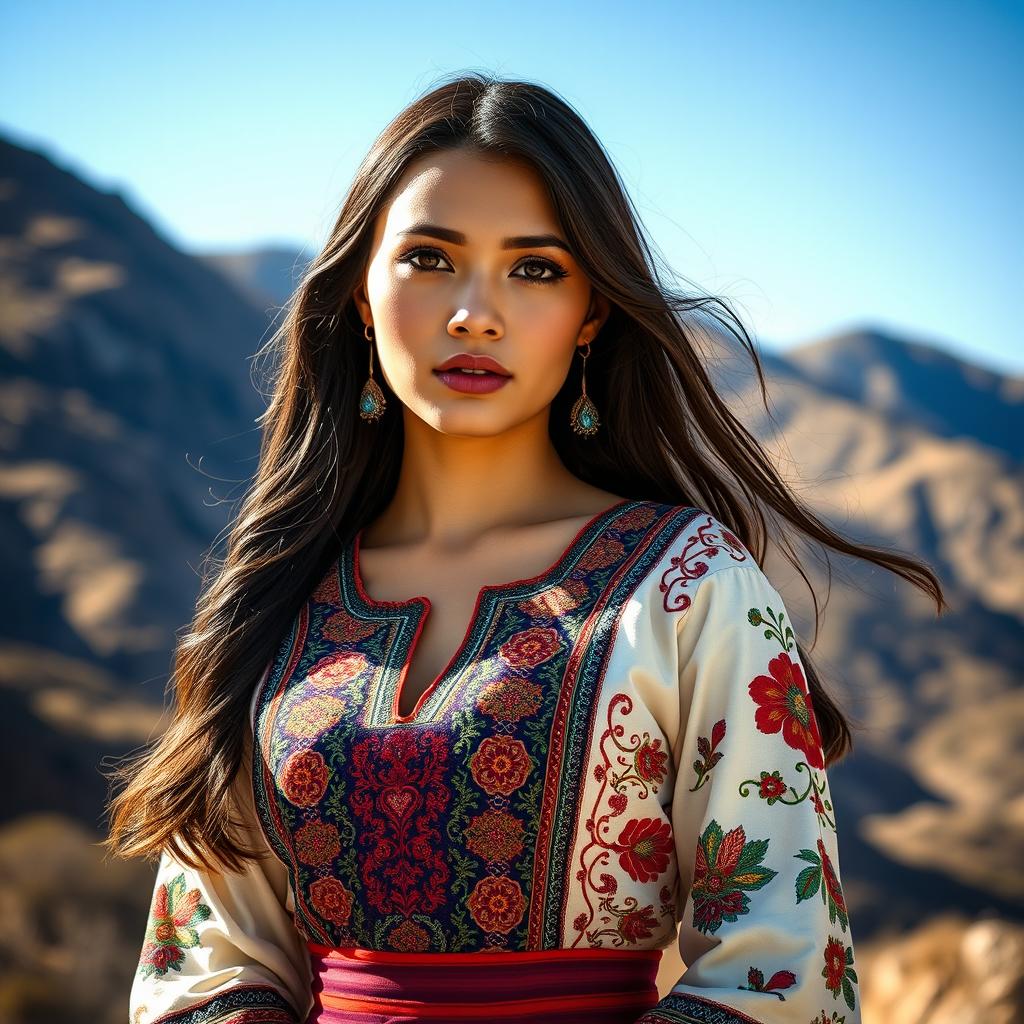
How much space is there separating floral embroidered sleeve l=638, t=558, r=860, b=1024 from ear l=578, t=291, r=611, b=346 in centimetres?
53

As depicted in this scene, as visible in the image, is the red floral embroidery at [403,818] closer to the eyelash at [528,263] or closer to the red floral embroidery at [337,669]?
the red floral embroidery at [337,669]

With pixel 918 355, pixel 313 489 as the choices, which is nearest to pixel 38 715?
pixel 313 489

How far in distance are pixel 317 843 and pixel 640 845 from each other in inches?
Answer: 18.9

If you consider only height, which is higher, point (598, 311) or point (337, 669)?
point (598, 311)

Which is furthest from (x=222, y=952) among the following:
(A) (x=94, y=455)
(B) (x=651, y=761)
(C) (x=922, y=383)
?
(C) (x=922, y=383)

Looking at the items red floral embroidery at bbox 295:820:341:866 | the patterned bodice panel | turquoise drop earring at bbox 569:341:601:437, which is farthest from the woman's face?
red floral embroidery at bbox 295:820:341:866

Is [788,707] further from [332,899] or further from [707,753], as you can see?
[332,899]

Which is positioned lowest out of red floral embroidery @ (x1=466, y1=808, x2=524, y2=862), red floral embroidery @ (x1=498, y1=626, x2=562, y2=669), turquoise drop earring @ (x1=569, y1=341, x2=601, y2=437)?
red floral embroidery @ (x1=466, y1=808, x2=524, y2=862)

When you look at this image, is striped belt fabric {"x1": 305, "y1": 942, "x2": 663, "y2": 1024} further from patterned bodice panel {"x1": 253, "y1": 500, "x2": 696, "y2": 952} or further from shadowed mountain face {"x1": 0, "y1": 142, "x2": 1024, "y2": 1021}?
shadowed mountain face {"x1": 0, "y1": 142, "x2": 1024, "y2": 1021}

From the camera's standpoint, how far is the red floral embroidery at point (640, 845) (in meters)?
1.94

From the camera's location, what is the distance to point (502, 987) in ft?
6.27

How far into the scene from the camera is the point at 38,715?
49.1 feet

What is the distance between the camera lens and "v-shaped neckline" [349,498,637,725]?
82.0 inches

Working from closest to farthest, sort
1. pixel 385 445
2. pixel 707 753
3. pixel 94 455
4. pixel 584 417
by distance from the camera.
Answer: pixel 707 753, pixel 584 417, pixel 385 445, pixel 94 455
